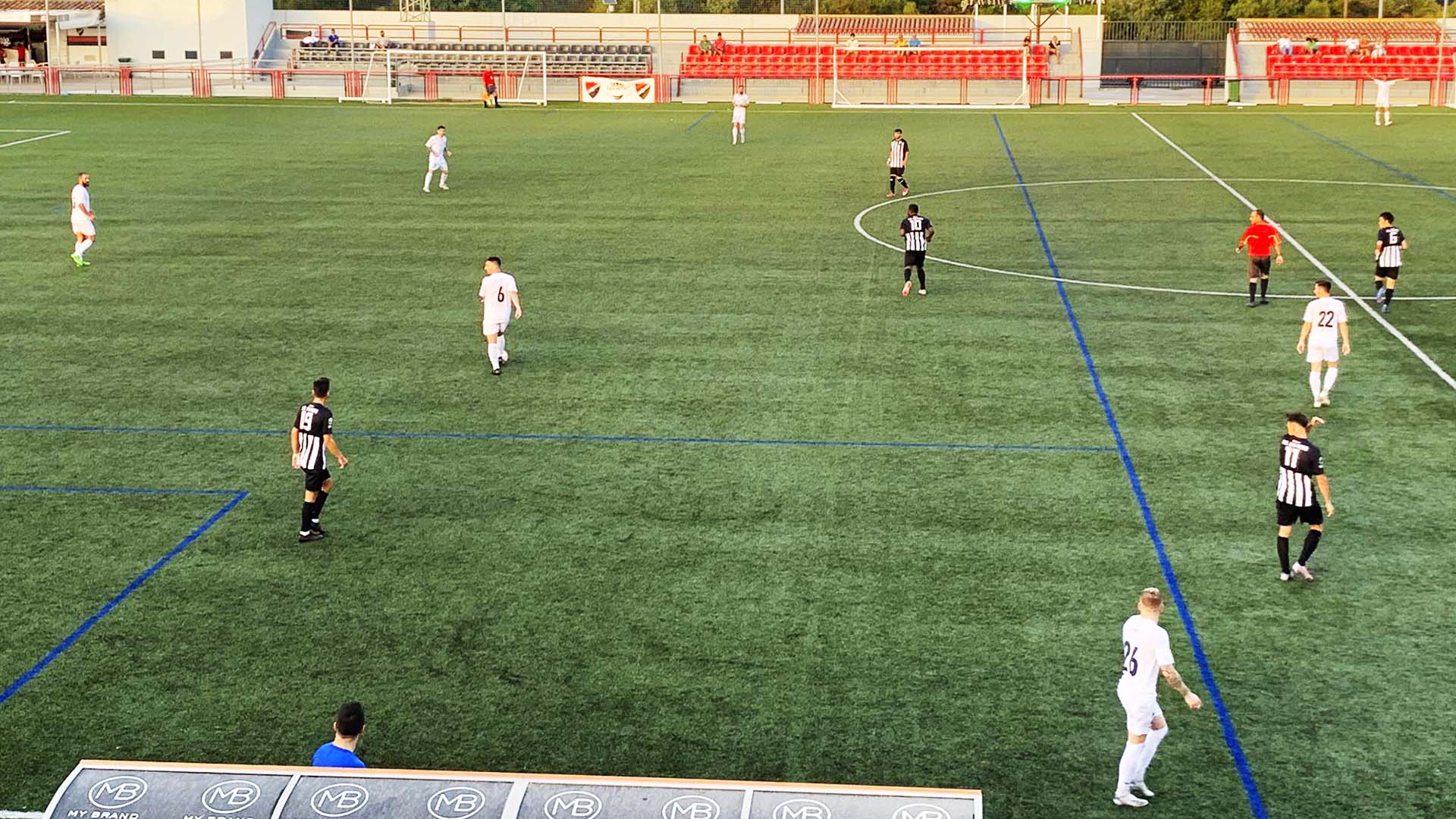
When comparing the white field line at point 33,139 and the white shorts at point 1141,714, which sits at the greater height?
the white field line at point 33,139

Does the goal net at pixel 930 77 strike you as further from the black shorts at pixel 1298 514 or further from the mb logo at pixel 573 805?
the mb logo at pixel 573 805

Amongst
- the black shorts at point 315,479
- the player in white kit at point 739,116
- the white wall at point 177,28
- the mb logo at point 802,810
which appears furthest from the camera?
the white wall at point 177,28

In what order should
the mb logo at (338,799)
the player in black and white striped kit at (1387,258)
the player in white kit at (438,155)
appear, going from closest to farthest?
the mb logo at (338,799) < the player in black and white striped kit at (1387,258) < the player in white kit at (438,155)

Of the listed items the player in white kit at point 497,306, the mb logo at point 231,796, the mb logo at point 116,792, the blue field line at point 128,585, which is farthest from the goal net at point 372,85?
the mb logo at point 231,796

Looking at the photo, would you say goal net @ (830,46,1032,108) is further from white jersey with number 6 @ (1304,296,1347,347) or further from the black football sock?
the black football sock

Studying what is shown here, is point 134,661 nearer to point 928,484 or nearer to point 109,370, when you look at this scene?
point 928,484

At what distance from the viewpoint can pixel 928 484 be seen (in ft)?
58.6

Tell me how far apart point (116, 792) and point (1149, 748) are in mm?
7075

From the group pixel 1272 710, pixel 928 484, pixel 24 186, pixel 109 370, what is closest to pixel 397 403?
pixel 109 370

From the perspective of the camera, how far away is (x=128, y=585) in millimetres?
15031

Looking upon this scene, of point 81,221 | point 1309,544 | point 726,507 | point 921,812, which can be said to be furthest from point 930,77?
point 921,812

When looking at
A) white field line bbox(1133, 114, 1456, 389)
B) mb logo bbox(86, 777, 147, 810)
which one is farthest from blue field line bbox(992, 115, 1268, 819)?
mb logo bbox(86, 777, 147, 810)

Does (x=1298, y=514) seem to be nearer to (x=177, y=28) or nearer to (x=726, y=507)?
(x=726, y=507)

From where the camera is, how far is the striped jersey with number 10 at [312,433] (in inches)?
618
